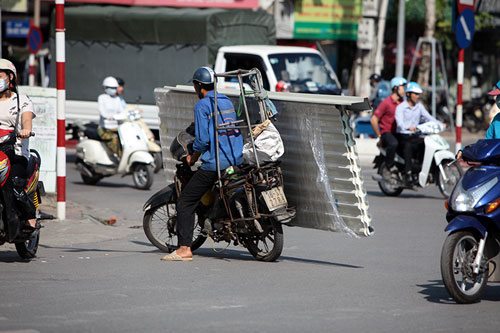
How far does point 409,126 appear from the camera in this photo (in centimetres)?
1474

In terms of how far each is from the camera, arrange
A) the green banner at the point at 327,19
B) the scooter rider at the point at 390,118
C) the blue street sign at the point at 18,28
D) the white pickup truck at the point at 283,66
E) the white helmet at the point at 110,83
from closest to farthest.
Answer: the scooter rider at the point at 390,118 < the white helmet at the point at 110,83 < the white pickup truck at the point at 283,66 < the green banner at the point at 327,19 < the blue street sign at the point at 18,28

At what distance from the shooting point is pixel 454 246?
6965 mm

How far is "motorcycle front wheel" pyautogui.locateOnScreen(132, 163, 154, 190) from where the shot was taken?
15609mm

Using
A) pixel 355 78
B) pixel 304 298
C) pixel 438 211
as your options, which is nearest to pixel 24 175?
pixel 304 298

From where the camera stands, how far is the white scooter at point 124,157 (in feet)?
51.4

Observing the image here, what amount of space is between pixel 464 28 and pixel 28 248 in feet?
34.1

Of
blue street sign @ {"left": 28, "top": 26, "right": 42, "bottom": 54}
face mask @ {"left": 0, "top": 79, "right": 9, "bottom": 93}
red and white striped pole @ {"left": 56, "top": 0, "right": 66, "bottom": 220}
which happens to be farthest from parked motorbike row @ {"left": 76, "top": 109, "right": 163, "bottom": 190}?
blue street sign @ {"left": 28, "top": 26, "right": 42, "bottom": 54}

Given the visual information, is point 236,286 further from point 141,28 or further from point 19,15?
point 19,15

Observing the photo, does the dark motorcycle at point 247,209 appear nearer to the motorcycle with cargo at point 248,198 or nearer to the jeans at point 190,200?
the motorcycle with cargo at point 248,198

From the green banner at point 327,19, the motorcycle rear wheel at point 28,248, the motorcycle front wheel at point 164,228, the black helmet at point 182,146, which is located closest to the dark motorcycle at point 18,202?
the motorcycle rear wheel at point 28,248

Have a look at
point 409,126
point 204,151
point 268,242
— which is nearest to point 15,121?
point 204,151

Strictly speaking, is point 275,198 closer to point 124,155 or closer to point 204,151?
point 204,151

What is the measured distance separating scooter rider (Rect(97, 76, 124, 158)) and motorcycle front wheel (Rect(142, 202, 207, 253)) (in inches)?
258

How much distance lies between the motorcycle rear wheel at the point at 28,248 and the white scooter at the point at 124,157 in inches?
262
